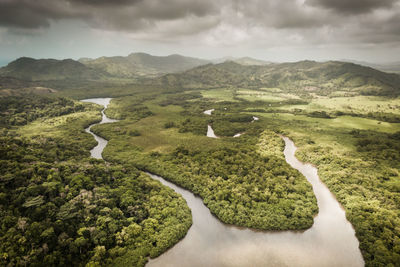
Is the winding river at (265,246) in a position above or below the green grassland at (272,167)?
below

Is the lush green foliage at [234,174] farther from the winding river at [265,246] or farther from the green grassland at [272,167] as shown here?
the winding river at [265,246]

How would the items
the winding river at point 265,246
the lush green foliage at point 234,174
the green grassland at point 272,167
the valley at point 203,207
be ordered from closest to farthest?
the valley at point 203,207
the winding river at point 265,246
the green grassland at point 272,167
the lush green foliage at point 234,174

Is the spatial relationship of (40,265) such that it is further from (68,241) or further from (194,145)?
(194,145)

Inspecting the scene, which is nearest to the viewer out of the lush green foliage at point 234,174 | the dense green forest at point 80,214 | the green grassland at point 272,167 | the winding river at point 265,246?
the dense green forest at point 80,214

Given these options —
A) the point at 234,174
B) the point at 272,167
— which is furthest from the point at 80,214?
the point at 272,167

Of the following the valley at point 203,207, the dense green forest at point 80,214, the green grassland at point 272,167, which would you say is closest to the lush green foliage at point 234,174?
the green grassland at point 272,167

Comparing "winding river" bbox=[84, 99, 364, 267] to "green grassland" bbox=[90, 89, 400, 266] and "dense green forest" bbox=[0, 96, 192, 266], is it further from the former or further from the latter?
"dense green forest" bbox=[0, 96, 192, 266]

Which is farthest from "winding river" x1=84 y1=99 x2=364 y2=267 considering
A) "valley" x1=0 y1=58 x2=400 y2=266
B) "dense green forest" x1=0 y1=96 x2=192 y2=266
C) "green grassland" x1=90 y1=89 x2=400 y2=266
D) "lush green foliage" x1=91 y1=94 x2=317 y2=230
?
"dense green forest" x1=0 y1=96 x2=192 y2=266
